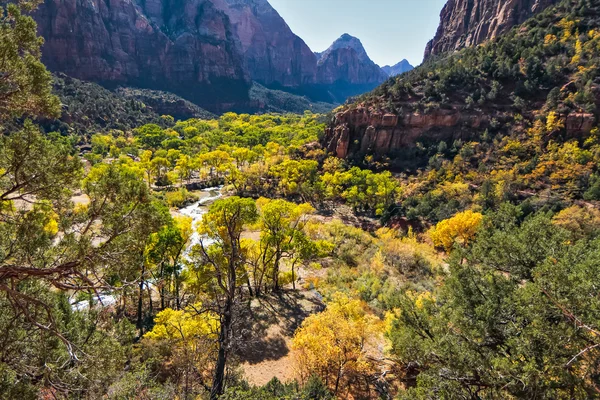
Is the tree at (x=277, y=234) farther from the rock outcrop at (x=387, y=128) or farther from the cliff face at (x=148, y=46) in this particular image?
the cliff face at (x=148, y=46)

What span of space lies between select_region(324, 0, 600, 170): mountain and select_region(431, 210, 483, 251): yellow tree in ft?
54.7

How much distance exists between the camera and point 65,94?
85.6 metres

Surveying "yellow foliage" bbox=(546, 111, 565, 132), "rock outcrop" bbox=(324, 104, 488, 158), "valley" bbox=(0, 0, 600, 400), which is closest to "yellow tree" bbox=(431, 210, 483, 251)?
"valley" bbox=(0, 0, 600, 400)

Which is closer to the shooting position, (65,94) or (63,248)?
(63,248)

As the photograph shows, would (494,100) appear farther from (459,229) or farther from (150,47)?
(150,47)

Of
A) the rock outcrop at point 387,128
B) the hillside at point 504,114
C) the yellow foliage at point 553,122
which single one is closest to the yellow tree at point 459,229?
the hillside at point 504,114

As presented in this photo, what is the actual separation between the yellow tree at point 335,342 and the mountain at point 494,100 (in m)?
37.5

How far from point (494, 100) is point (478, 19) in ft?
231

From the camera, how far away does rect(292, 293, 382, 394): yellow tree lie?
12695mm

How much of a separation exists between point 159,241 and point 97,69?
129010 mm

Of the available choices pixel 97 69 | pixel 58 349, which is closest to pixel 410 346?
pixel 58 349

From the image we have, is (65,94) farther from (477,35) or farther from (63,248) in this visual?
(477,35)

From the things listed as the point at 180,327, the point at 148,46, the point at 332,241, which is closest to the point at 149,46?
the point at 148,46

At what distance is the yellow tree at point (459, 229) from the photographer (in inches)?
1151
